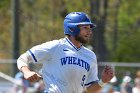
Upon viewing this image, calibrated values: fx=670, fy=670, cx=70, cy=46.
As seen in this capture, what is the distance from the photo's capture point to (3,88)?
17969mm

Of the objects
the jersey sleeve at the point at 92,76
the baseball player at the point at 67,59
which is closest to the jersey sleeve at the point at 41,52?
the baseball player at the point at 67,59

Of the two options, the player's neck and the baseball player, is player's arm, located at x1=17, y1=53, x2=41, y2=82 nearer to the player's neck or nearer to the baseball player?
the baseball player

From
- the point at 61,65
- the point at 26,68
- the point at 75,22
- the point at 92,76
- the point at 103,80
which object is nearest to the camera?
the point at 26,68

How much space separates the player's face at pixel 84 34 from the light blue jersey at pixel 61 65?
120 mm

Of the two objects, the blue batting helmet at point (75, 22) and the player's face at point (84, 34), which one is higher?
the blue batting helmet at point (75, 22)

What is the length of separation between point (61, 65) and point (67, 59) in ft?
0.32

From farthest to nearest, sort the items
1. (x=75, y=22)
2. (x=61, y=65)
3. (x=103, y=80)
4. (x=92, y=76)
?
(x=92, y=76)
(x=103, y=80)
(x=75, y=22)
(x=61, y=65)

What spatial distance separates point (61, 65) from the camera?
288 inches

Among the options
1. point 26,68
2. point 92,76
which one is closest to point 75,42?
point 92,76

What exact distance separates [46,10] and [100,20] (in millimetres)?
6402

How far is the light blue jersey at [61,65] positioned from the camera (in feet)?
23.9

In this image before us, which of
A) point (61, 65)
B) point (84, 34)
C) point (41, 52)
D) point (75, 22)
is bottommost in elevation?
point (61, 65)

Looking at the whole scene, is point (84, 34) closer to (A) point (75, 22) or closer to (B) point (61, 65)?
(A) point (75, 22)

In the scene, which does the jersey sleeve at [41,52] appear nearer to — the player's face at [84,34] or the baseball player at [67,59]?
the baseball player at [67,59]
